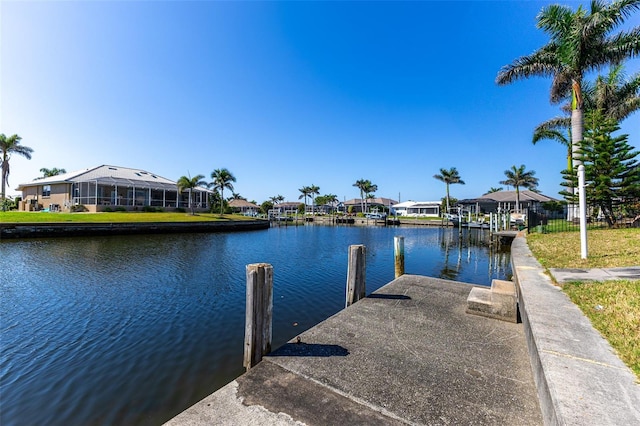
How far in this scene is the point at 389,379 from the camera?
3697 millimetres

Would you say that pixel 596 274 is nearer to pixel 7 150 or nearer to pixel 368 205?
pixel 7 150

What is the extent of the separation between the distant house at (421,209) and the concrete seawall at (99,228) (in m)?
55.1

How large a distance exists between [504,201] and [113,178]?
66711mm

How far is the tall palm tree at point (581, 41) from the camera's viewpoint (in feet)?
50.0

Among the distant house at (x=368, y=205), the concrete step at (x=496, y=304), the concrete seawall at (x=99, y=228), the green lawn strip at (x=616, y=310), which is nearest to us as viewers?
the green lawn strip at (x=616, y=310)

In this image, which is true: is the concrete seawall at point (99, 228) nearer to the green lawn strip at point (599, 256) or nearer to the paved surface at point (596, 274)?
the green lawn strip at point (599, 256)

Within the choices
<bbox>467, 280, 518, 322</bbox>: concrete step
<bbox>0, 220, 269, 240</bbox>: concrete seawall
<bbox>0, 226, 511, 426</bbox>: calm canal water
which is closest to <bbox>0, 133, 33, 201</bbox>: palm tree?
<bbox>0, 220, 269, 240</bbox>: concrete seawall

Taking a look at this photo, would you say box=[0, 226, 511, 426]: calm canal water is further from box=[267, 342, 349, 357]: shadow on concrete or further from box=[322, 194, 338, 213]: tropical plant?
box=[322, 194, 338, 213]: tropical plant

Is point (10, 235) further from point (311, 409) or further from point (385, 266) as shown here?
point (311, 409)

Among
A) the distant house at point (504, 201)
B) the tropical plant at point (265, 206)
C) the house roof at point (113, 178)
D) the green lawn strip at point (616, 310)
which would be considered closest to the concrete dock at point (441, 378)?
the green lawn strip at point (616, 310)

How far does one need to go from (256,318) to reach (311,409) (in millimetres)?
1581

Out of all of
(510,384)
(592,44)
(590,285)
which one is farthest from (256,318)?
(592,44)

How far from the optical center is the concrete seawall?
2370 centimetres

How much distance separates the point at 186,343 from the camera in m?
6.71
